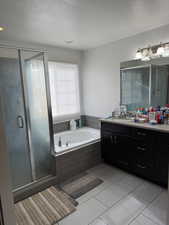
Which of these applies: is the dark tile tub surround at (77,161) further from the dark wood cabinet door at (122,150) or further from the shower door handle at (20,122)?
the shower door handle at (20,122)

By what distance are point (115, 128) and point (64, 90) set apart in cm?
157

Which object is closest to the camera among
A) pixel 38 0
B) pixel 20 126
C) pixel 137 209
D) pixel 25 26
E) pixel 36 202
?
pixel 38 0

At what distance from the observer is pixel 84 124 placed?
3912 mm

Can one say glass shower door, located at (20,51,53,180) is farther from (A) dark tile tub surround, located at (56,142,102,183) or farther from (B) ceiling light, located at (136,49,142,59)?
(B) ceiling light, located at (136,49,142,59)

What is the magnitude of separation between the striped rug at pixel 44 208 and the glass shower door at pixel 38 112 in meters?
0.35

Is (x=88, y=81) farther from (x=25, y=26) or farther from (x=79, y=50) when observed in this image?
(x=25, y=26)

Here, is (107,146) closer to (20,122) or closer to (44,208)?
(44,208)

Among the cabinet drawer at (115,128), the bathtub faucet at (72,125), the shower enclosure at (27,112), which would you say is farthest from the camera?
the bathtub faucet at (72,125)

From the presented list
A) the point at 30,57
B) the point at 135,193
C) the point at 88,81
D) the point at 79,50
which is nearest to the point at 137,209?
the point at 135,193

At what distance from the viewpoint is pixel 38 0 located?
1521mm

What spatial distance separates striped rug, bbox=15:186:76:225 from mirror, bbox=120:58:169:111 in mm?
1953

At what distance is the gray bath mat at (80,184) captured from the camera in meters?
2.11

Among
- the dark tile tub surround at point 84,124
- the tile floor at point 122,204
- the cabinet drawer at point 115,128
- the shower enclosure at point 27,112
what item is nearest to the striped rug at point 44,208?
the tile floor at point 122,204

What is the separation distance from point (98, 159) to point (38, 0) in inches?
100
